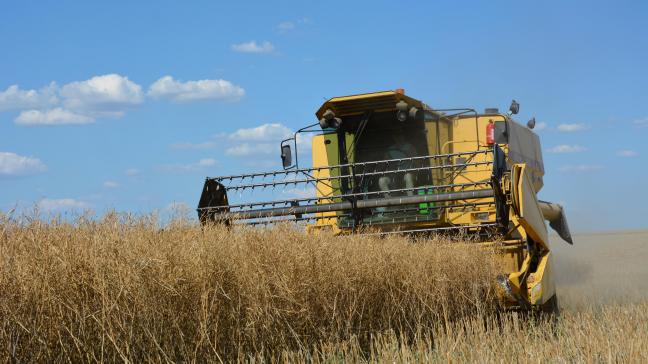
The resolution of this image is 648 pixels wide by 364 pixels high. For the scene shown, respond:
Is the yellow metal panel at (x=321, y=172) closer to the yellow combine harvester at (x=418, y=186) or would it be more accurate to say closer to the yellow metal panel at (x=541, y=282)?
the yellow combine harvester at (x=418, y=186)

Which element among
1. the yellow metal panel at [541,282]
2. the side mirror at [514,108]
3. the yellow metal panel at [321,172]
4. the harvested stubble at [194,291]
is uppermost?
the side mirror at [514,108]

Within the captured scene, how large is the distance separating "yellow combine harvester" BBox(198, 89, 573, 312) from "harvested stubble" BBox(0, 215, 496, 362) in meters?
1.29

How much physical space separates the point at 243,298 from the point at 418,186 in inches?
161

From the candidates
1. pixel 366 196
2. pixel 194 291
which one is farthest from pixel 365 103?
pixel 194 291

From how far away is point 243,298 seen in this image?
502cm

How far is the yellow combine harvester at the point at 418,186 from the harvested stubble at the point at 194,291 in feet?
4.22

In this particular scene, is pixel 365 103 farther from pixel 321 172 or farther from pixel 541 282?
pixel 541 282

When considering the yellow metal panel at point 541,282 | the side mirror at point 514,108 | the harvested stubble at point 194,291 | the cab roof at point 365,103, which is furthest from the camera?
the side mirror at point 514,108

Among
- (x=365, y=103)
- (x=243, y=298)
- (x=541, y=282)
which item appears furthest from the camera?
(x=365, y=103)

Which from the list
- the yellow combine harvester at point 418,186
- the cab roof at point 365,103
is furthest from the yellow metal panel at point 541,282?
the cab roof at point 365,103

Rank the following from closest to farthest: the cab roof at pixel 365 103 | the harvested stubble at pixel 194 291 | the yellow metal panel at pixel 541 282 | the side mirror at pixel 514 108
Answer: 1. the harvested stubble at pixel 194 291
2. the yellow metal panel at pixel 541 282
3. the cab roof at pixel 365 103
4. the side mirror at pixel 514 108

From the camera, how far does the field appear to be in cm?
406

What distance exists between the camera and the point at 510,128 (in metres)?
9.84

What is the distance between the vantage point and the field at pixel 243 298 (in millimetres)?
4059
